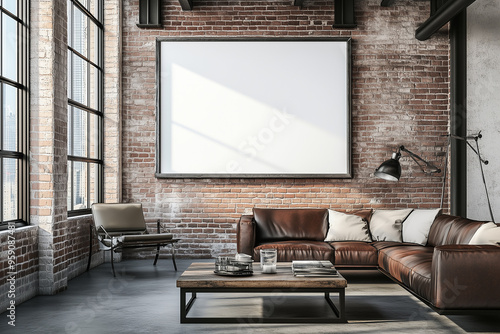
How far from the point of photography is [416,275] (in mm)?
4215

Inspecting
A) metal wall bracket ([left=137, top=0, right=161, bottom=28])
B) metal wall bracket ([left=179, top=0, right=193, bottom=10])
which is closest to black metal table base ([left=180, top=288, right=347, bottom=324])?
metal wall bracket ([left=179, top=0, right=193, bottom=10])

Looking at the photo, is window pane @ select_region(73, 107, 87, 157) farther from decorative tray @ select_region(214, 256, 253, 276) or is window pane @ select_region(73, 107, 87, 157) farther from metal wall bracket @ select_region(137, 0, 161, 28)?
decorative tray @ select_region(214, 256, 253, 276)

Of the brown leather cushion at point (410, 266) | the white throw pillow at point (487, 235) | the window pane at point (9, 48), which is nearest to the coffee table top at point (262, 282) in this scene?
the brown leather cushion at point (410, 266)

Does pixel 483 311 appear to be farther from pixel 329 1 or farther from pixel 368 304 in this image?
pixel 329 1

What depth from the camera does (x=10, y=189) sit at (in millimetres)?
4906

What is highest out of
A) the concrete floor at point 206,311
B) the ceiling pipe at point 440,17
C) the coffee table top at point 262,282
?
the ceiling pipe at point 440,17

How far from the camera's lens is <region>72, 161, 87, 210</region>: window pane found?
21.7 ft

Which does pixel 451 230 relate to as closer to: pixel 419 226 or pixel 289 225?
pixel 419 226

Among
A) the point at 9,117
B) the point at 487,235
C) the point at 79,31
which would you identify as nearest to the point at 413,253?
the point at 487,235

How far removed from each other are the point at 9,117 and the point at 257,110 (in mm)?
3548

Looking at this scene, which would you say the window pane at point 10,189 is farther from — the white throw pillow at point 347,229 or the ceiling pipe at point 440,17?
the ceiling pipe at point 440,17

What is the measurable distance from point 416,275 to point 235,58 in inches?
175

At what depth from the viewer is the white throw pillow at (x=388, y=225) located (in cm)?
632

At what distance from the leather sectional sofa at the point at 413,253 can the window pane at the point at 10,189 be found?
94.6 inches
